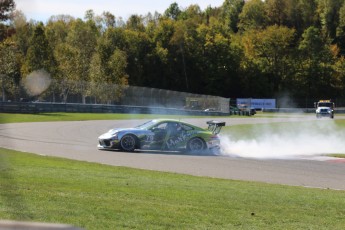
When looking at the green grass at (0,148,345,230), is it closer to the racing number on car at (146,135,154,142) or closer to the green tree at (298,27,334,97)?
the racing number on car at (146,135,154,142)

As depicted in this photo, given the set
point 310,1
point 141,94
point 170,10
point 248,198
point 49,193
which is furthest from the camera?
point 170,10

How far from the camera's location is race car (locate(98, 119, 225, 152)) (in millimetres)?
21359

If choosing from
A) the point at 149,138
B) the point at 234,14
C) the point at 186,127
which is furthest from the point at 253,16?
the point at 149,138

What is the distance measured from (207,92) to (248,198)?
300ft

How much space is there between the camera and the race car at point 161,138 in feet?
70.1

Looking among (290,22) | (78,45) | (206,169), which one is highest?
(290,22)

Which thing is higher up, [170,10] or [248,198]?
[170,10]

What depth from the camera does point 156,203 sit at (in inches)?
343

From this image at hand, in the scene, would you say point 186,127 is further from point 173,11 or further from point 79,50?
point 173,11

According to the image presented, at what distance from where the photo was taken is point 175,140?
21.9m

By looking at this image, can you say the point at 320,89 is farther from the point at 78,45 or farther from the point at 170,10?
the point at 170,10

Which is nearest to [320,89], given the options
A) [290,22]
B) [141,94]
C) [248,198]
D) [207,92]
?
[207,92]

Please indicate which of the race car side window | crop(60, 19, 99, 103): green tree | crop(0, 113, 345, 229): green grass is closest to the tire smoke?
the race car side window

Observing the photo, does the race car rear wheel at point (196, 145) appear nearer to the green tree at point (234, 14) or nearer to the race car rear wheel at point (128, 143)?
the race car rear wheel at point (128, 143)
